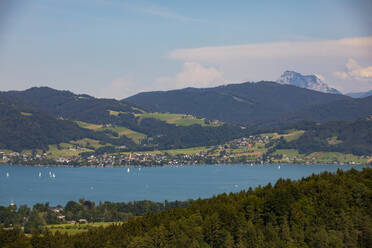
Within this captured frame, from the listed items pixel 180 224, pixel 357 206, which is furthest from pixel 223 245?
pixel 357 206

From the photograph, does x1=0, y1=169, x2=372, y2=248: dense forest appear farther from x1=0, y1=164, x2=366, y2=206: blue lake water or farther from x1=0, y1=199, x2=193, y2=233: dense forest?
x1=0, y1=164, x2=366, y2=206: blue lake water

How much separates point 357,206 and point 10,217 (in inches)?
1965

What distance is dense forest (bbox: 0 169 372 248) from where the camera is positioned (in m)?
50.4

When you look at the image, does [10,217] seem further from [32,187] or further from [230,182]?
[230,182]

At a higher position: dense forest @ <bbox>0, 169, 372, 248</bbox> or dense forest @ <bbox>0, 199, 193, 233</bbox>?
dense forest @ <bbox>0, 169, 372, 248</bbox>

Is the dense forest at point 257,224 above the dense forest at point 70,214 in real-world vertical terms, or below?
above

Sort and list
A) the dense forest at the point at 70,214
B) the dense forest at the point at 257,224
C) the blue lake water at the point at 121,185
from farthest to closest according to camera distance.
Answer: the blue lake water at the point at 121,185, the dense forest at the point at 70,214, the dense forest at the point at 257,224

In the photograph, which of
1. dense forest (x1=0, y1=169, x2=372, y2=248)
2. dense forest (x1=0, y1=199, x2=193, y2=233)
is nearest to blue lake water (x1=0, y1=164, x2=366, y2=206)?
dense forest (x1=0, y1=199, x2=193, y2=233)

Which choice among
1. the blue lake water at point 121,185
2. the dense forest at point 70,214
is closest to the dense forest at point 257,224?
the dense forest at point 70,214

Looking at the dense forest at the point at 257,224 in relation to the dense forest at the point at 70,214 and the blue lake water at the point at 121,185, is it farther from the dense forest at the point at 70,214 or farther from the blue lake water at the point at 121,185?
the blue lake water at the point at 121,185

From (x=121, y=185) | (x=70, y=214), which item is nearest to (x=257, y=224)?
(x=70, y=214)

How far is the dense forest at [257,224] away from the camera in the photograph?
50375 millimetres

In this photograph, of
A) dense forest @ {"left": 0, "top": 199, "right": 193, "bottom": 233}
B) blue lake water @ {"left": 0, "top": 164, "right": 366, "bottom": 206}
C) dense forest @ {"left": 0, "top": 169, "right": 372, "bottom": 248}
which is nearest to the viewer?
dense forest @ {"left": 0, "top": 169, "right": 372, "bottom": 248}

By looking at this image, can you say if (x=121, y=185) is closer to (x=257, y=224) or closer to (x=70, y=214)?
(x=70, y=214)
